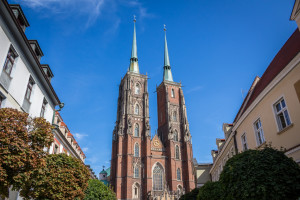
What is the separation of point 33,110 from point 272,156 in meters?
14.6

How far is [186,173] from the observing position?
5578cm

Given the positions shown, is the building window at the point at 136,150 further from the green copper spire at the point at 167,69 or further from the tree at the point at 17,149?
the tree at the point at 17,149

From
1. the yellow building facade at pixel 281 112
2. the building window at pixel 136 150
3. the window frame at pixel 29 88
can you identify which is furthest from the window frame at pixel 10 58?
the building window at pixel 136 150

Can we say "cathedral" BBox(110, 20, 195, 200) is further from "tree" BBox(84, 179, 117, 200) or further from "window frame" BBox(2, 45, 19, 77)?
"window frame" BBox(2, 45, 19, 77)

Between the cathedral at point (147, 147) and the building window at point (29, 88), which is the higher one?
the cathedral at point (147, 147)

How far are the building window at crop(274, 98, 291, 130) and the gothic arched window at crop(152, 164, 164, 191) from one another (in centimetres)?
4429

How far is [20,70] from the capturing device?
47.7 feet

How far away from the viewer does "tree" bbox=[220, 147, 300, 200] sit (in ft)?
25.9

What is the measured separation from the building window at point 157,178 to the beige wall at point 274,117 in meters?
40.8

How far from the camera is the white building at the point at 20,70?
12570 mm

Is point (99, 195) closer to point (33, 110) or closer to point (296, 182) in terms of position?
point (33, 110)

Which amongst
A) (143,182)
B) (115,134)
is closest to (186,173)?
(143,182)

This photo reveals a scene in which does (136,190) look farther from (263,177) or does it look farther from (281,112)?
(263,177)

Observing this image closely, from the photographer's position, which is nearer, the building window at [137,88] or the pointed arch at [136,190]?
the pointed arch at [136,190]
